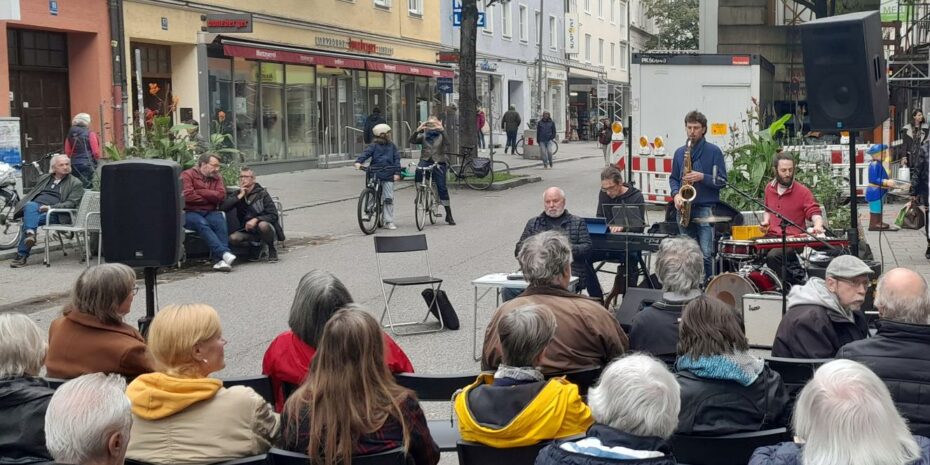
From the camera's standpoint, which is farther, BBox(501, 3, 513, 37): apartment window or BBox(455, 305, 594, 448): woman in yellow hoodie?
BBox(501, 3, 513, 37): apartment window

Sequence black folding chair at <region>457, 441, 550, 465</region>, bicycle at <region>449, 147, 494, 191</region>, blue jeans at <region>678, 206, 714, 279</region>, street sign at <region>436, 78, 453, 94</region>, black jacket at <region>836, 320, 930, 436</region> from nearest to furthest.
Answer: black folding chair at <region>457, 441, 550, 465</region> < black jacket at <region>836, 320, 930, 436</region> < blue jeans at <region>678, 206, 714, 279</region> < bicycle at <region>449, 147, 494, 191</region> < street sign at <region>436, 78, 453, 94</region>

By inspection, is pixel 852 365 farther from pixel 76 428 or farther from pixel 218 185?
pixel 218 185

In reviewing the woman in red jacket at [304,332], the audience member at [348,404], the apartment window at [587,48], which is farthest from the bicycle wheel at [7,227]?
the apartment window at [587,48]

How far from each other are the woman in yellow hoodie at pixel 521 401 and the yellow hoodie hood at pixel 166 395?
3.11 feet

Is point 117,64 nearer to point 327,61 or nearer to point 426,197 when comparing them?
point 426,197

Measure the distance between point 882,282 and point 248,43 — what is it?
74.5 feet

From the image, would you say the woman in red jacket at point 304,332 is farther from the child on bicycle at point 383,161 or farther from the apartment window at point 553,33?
the apartment window at point 553,33

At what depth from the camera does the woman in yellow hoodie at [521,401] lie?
420 cm

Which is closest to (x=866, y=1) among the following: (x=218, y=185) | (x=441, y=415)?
(x=218, y=185)

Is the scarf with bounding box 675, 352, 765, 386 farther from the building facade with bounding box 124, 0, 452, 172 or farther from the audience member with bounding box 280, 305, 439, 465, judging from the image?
the building facade with bounding box 124, 0, 452, 172

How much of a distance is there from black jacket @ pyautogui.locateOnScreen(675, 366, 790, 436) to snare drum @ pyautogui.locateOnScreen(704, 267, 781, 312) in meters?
3.98

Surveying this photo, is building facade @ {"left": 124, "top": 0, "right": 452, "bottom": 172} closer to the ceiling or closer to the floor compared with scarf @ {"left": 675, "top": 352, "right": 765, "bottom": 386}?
closer to the ceiling

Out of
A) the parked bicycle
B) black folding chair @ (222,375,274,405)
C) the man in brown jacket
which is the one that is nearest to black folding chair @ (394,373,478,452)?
the man in brown jacket

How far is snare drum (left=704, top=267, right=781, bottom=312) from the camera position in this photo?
28.5ft
